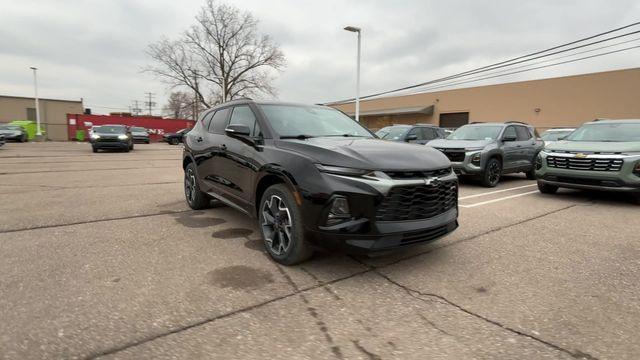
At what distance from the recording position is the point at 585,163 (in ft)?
24.0

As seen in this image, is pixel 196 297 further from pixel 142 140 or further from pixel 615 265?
pixel 142 140

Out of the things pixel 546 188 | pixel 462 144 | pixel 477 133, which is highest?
pixel 477 133

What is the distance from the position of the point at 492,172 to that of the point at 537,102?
78.8 ft

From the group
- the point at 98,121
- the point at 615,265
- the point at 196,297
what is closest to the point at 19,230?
the point at 196,297

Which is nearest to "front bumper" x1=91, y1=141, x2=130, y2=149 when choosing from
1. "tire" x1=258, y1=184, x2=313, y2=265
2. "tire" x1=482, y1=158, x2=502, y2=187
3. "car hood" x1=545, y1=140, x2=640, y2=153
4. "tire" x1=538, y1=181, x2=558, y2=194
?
"tire" x1=482, y1=158, x2=502, y2=187

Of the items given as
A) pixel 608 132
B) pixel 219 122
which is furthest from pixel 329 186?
pixel 608 132

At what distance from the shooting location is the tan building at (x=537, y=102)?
82.1 feet

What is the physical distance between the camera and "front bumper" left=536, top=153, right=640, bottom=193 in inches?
268

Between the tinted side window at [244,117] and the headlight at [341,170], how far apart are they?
1.33 metres

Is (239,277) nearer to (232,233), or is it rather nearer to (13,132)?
(232,233)

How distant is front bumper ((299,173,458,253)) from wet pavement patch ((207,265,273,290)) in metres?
0.60

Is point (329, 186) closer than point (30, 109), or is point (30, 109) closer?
point (329, 186)

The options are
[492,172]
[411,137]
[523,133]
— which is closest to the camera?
[492,172]

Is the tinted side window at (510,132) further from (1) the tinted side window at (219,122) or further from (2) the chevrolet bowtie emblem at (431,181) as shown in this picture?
(1) the tinted side window at (219,122)
